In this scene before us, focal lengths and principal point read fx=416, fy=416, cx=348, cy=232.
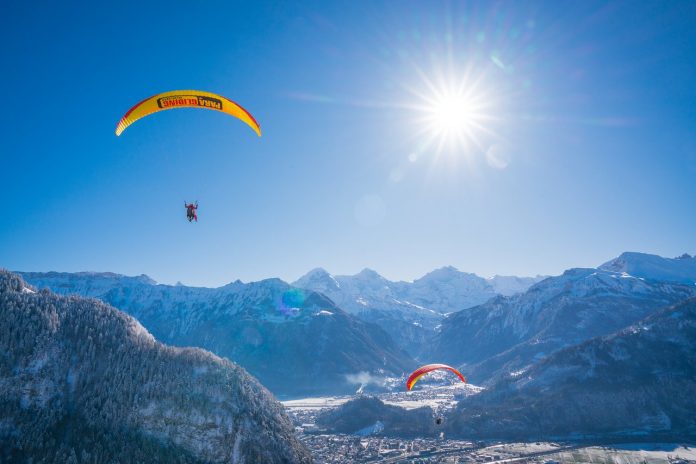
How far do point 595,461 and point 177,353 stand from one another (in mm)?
193412

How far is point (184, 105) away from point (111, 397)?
429 ft

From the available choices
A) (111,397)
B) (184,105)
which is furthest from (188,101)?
(111,397)

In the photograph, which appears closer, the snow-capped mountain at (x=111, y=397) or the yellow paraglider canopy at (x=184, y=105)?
the yellow paraglider canopy at (x=184, y=105)

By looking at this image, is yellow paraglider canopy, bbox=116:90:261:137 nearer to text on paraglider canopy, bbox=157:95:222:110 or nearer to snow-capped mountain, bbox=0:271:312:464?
text on paraglider canopy, bbox=157:95:222:110

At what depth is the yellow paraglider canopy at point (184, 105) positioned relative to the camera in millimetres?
62219

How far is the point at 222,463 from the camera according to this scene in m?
147

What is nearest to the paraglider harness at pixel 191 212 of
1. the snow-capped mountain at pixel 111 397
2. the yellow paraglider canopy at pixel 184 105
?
the yellow paraglider canopy at pixel 184 105

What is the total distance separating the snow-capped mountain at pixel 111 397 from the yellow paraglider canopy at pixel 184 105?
12059cm

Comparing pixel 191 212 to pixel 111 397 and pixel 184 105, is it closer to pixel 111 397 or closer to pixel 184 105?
pixel 184 105

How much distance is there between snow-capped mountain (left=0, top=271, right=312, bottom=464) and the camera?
136500 mm

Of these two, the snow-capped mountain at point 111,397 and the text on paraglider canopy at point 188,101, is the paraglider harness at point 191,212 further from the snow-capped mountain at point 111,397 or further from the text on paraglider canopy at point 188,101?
the snow-capped mountain at point 111,397

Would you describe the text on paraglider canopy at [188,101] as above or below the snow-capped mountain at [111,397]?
above

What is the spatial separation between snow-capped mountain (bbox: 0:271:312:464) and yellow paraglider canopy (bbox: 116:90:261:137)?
120587 millimetres

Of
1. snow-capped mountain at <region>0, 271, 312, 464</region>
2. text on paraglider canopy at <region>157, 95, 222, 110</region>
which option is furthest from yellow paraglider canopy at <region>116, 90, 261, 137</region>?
snow-capped mountain at <region>0, 271, 312, 464</region>
